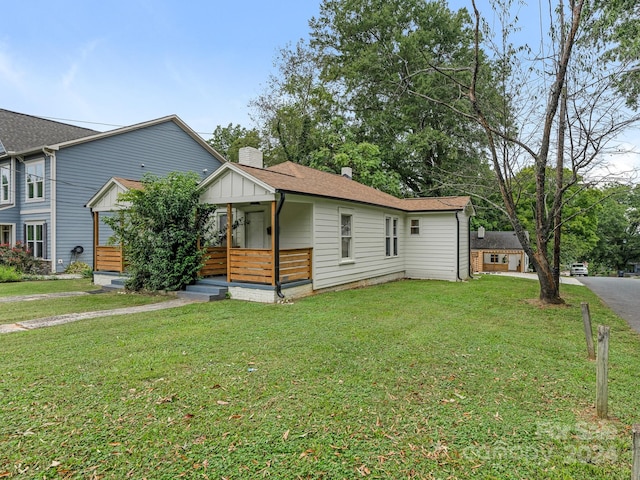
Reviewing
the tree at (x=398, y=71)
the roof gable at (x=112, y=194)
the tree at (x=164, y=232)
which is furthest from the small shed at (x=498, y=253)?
the roof gable at (x=112, y=194)

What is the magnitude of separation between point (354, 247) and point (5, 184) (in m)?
16.7

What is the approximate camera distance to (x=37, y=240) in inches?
620

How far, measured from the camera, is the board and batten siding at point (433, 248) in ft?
46.5

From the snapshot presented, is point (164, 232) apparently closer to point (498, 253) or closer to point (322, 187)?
point (322, 187)

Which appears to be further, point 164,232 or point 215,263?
point 215,263

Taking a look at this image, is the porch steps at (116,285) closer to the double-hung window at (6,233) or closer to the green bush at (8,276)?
the green bush at (8,276)

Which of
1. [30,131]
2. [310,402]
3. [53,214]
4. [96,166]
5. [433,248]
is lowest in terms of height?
[310,402]

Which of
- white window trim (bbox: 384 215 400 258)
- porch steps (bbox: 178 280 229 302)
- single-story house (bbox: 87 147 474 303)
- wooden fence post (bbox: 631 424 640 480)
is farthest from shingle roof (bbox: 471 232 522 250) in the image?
wooden fence post (bbox: 631 424 640 480)

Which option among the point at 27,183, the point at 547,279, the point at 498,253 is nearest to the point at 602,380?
the point at 547,279

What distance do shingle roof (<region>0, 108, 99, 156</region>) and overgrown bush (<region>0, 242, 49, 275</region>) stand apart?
4.30m

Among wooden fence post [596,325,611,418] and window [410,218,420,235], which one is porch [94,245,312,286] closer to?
wooden fence post [596,325,611,418]

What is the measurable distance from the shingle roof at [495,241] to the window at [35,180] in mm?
30421

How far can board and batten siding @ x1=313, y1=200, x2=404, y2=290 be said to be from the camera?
32.9ft

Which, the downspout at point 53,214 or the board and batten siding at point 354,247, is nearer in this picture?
the board and batten siding at point 354,247
